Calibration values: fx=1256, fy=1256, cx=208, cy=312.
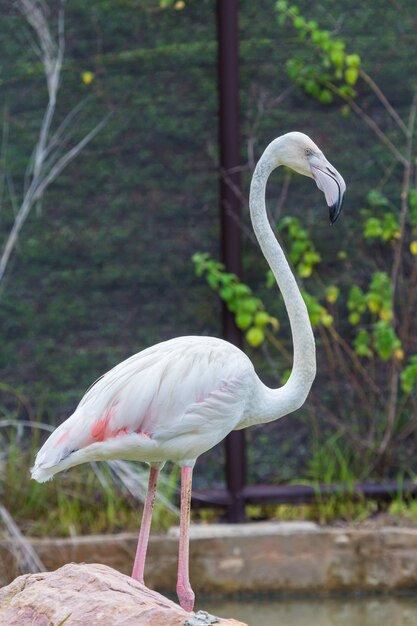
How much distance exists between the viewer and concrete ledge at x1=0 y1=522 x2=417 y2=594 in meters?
5.87

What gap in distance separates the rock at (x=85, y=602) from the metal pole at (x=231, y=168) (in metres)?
2.68

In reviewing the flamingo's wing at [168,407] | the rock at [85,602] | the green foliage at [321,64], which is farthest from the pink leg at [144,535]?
the green foliage at [321,64]

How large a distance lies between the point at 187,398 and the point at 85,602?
2.72 feet

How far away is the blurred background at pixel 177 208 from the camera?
254 inches

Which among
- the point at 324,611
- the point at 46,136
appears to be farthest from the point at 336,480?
the point at 46,136

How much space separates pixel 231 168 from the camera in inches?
247

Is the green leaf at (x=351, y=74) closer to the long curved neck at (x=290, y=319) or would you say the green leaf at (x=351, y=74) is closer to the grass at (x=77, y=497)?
the grass at (x=77, y=497)

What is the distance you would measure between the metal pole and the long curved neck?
218 cm

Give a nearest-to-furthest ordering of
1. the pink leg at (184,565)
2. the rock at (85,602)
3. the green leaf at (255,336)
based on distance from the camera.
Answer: the rock at (85,602) → the pink leg at (184,565) → the green leaf at (255,336)

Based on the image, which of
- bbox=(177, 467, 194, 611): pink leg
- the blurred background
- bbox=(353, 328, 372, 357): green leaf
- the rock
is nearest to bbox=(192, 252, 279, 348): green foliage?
the blurred background

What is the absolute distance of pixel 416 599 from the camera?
5785mm

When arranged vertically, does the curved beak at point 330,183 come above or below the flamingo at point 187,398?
above

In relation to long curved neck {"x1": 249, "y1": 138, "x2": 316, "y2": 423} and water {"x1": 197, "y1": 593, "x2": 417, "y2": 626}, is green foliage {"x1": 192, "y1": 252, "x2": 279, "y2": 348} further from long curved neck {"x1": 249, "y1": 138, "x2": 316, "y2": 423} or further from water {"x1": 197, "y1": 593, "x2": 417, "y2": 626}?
long curved neck {"x1": 249, "y1": 138, "x2": 316, "y2": 423}

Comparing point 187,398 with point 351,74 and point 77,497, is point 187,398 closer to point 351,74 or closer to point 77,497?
point 77,497
